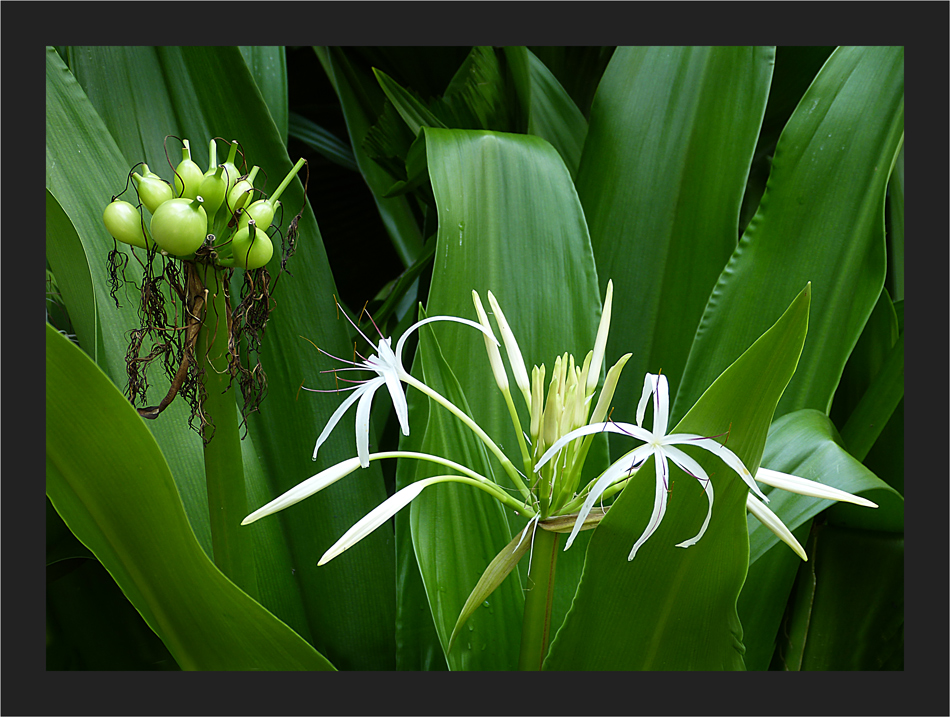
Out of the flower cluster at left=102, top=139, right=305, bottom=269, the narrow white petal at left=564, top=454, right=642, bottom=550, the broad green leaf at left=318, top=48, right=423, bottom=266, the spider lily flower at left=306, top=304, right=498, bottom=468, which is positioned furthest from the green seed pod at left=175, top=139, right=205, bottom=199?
the broad green leaf at left=318, top=48, right=423, bottom=266

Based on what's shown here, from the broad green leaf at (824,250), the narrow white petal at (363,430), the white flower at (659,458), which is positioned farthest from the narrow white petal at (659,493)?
the broad green leaf at (824,250)

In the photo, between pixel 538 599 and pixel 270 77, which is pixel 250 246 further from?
pixel 270 77

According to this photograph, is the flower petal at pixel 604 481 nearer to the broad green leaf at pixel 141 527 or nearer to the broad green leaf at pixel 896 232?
the broad green leaf at pixel 141 527

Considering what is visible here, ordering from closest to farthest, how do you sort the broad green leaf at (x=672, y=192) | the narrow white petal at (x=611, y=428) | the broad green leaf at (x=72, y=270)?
1. the narrow white petal at (x=611, y=428)
2. the broad green leaf at (x=72, y=270)
3. the broad green leaf at (x=672, y=192)
